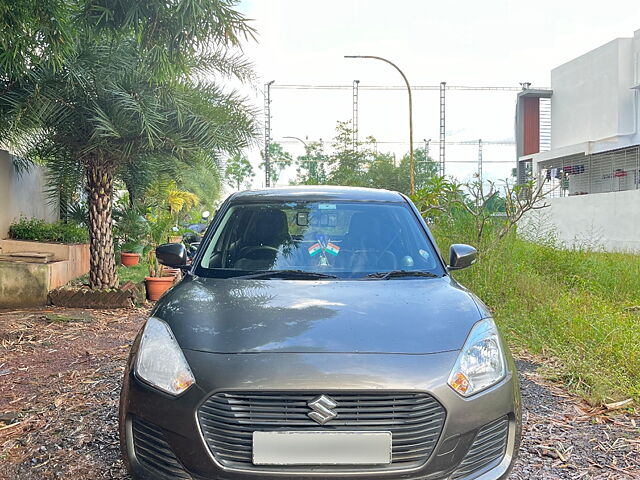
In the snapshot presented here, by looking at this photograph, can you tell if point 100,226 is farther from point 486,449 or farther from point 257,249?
point 486,449

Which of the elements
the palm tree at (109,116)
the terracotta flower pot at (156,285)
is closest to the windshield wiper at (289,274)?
the palm tree at (109,116)

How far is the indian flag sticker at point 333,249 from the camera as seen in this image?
388cm

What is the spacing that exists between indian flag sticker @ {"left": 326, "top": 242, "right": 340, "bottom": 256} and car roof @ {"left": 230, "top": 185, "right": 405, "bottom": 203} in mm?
451

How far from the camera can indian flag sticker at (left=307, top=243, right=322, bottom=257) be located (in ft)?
12.7

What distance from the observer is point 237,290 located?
3.33 metres

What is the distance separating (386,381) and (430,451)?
0.32m

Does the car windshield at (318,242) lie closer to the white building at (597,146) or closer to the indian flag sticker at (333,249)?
the indian flag sticker at (333,249)

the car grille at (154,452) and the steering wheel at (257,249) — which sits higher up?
the steering wheel at (257,249)

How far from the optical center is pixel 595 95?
30547 millimetres

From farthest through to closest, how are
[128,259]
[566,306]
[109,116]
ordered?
[128,259] < [109,116] < [566,306]

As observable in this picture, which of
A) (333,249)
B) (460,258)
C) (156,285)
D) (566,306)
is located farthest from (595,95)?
(333,249)

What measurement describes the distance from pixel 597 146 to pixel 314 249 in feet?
92.2

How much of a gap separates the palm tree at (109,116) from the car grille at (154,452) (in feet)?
15.9

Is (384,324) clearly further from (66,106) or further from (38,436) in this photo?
(66,106)
